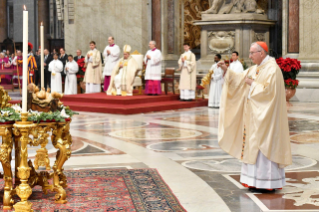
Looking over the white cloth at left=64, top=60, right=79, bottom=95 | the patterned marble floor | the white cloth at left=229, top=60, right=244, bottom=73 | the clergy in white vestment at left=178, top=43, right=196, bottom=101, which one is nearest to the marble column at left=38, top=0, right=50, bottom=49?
the white cloth at left=64, top=60, right=79, bottom=95

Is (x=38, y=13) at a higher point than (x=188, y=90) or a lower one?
higher

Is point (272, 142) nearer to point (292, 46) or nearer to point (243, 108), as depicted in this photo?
point (243, 108)

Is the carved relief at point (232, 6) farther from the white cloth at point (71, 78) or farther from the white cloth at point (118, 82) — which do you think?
the white cloth at point (71, 78)

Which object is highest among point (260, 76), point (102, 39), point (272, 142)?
point (102, 39)

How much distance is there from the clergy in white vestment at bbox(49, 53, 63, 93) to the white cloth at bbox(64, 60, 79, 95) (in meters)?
0.23

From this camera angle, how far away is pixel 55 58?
1708 centimetres

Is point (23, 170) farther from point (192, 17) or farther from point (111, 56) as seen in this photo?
point (192, 17)

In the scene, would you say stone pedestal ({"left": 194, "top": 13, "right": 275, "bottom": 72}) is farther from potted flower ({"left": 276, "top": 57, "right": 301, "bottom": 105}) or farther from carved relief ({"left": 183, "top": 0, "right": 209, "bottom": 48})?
potted flower ({"left": 276, "top": 57, "right": 301, "bottom": 105})

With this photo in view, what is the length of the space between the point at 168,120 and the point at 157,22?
340 inches

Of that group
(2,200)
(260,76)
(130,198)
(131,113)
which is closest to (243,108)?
(260,76)

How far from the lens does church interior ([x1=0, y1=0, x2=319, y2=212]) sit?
4723mm

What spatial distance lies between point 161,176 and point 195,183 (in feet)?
1.51

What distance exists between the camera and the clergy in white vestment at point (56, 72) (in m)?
17.3

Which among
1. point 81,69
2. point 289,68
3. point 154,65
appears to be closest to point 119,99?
point 154,65
